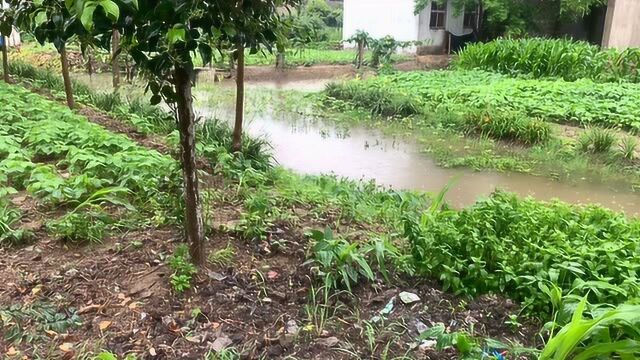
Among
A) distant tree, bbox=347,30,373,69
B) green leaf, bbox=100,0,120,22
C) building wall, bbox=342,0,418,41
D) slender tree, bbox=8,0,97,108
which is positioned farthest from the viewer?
building wall, bbox=342,0,418,41

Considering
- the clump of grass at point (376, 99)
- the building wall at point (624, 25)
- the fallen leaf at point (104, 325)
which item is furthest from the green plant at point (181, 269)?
the building wall at point (624, 25)

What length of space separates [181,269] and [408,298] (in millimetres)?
1083

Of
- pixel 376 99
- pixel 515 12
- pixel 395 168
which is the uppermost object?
pixel 515 12

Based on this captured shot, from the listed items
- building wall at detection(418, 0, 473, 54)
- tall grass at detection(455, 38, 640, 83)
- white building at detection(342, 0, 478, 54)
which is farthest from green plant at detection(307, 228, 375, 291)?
building wall at detection(418, 0, 473, 54)

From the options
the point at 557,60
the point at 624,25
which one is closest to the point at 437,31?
the point at 624,25

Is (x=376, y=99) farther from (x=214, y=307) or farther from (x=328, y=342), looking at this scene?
(x=328, y=342)

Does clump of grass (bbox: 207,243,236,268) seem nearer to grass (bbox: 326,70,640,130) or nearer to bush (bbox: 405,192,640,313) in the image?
bush (bbox: 405,192,640,313)

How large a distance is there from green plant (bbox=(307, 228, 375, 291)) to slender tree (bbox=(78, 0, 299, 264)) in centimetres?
75

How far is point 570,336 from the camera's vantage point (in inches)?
85.7

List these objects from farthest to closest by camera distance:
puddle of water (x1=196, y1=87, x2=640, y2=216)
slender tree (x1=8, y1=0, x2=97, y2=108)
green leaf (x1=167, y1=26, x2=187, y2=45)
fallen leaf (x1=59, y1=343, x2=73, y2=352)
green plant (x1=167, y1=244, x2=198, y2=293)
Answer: puddle of water (x1=196, y1=87, x2=640, y2=216) < green plant (x1=167, y1=244, x2=198, y2=293) < fallen leaf (x1=59, y1=343, x2=73, y2=352) < slender tree (x1=8, y1=0, x2=97, y2=108) < green leaf (x1=167, y1=26, x2=187, y2=45)

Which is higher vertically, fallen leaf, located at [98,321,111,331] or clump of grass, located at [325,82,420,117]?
clump of grass, located at [325,82,420,117]

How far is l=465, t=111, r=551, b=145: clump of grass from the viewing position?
7.79m

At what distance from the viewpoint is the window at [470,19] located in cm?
1839

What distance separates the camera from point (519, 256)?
2959 millimetres
